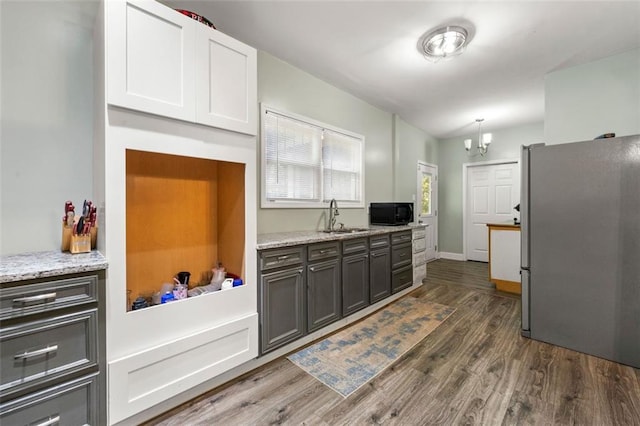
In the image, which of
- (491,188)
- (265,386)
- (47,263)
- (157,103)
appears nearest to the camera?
(47,263)

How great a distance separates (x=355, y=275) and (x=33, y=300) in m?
2.35

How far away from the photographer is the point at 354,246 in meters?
2.81

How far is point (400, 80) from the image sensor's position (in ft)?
10.8

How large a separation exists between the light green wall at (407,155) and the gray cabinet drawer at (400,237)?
101cm

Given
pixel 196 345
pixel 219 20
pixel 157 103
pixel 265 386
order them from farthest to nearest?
pixel 219 20, pixel 265 386, pixel 196 345, pixel 157 103

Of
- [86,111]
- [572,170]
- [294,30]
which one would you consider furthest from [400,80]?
[86,111]

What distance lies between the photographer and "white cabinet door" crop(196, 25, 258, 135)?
168cm

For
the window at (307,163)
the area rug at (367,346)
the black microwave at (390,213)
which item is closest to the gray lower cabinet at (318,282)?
the area rug at (367,346)

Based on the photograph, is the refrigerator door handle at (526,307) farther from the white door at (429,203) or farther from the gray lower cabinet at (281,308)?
the white door at (429,203)

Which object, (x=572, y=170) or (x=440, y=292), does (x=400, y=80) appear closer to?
(x=572, y=170)

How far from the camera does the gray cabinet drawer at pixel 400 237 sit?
3457mm

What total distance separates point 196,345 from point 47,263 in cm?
89

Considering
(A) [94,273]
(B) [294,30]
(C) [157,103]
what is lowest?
(A) [94,273]

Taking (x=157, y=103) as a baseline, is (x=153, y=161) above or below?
below
